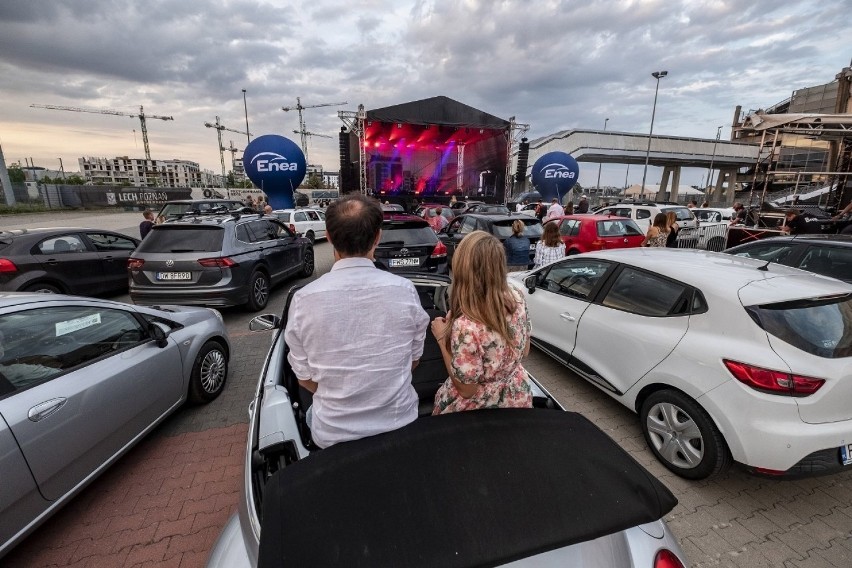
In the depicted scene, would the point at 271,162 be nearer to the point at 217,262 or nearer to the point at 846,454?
the point at 217,262

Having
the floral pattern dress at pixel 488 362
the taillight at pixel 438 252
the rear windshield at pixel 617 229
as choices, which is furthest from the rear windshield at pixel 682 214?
the floral pattern dress at pixel 488 362

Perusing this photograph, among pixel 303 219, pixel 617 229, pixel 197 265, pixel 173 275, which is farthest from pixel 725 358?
pixel 303 219

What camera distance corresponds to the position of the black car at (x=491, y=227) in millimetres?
7717

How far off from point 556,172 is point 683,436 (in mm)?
21344

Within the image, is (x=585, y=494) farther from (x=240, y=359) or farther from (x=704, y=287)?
(x=240, y=359)

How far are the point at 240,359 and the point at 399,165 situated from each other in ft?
70.6

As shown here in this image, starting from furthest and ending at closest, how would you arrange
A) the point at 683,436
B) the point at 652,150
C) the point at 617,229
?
the point at 652,150 → the point at 617,229 → the point at 683,436

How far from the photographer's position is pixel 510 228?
782 cm

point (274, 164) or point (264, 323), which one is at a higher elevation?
point (274, 164)

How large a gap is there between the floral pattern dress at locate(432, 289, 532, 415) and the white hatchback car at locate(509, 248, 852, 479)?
143 cm

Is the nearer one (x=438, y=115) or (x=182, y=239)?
(x=182, y=239)

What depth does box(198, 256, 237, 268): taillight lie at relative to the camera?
5.42m

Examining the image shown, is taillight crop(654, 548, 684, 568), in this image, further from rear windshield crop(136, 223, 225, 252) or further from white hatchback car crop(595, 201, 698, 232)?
white hatchback car crop(595, 201, 698, 232)

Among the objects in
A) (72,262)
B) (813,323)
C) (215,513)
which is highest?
(813,323)
